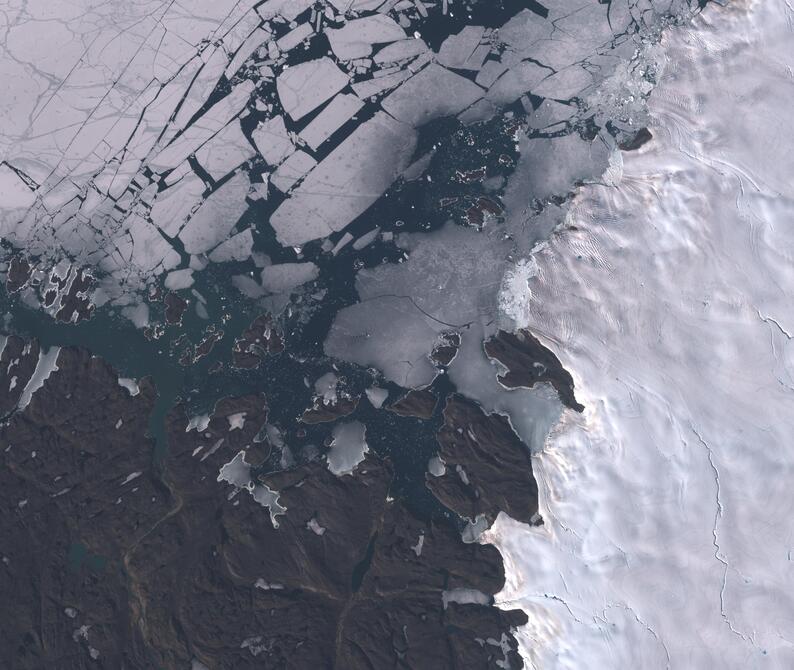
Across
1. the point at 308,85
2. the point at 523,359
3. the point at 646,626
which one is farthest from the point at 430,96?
the point at 646,626

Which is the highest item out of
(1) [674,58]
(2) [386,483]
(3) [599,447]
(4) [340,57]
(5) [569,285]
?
(4) [340,57]

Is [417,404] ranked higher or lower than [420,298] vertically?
lower

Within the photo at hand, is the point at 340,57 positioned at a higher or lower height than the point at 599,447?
higher

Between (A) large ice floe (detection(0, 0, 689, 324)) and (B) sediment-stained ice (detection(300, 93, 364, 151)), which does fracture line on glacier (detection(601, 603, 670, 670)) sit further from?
(B) sediment-stained ice (detection(300, 93, 364, 151))

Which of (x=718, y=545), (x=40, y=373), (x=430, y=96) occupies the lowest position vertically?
(x=718, y=545)

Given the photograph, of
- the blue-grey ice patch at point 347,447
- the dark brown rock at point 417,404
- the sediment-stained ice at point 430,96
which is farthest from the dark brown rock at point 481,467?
the sediment-stained ice at point 430,96

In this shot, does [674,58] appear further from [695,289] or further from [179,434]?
[179,434]

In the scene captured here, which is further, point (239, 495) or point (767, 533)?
point (239, 495)

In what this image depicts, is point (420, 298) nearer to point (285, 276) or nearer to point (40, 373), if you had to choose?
point (285, 276)

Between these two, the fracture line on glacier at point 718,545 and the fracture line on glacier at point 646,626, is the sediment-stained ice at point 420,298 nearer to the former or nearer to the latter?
the fracture line on glacier at point 718,545

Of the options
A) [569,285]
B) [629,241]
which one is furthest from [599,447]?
[629,241]
